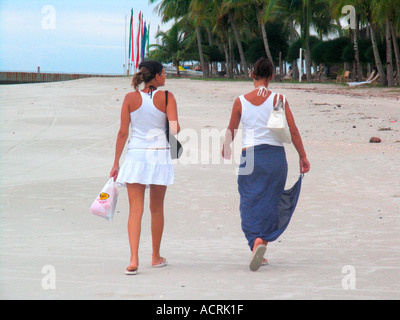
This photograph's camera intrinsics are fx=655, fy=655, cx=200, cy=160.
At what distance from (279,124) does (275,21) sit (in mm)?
46515

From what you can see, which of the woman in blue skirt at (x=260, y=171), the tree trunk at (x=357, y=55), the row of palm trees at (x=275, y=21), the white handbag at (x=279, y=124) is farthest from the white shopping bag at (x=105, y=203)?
the tree trunk at (x=357, y=55)

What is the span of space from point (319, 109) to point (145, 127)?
44.9 ft

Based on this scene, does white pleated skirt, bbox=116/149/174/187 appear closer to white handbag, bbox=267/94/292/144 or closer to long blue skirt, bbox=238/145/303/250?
long blue skirt, bbox=238/145/303/250

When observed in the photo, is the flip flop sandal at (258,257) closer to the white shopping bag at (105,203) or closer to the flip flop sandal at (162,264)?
the flip flop sandal at (162,264)

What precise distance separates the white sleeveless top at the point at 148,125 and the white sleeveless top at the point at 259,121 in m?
0.68

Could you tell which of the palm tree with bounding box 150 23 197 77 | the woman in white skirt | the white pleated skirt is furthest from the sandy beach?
the palm tree with bounding box 150 23 197 77

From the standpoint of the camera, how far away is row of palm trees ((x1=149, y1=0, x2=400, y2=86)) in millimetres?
30250

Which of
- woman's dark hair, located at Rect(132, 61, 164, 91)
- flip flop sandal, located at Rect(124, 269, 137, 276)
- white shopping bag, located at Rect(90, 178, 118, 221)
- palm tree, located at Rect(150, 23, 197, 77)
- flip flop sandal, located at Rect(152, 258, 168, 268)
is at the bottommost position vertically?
flip flop sandal, located at Rect(152, 258, 168, 268)

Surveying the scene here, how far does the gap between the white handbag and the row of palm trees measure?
23.9 m

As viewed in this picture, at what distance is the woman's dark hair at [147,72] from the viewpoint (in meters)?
5.07

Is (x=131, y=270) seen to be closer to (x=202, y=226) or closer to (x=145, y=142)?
(x=145, y=142)

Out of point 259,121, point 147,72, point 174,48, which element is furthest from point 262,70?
point 174,48

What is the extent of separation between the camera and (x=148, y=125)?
16.4 ft
